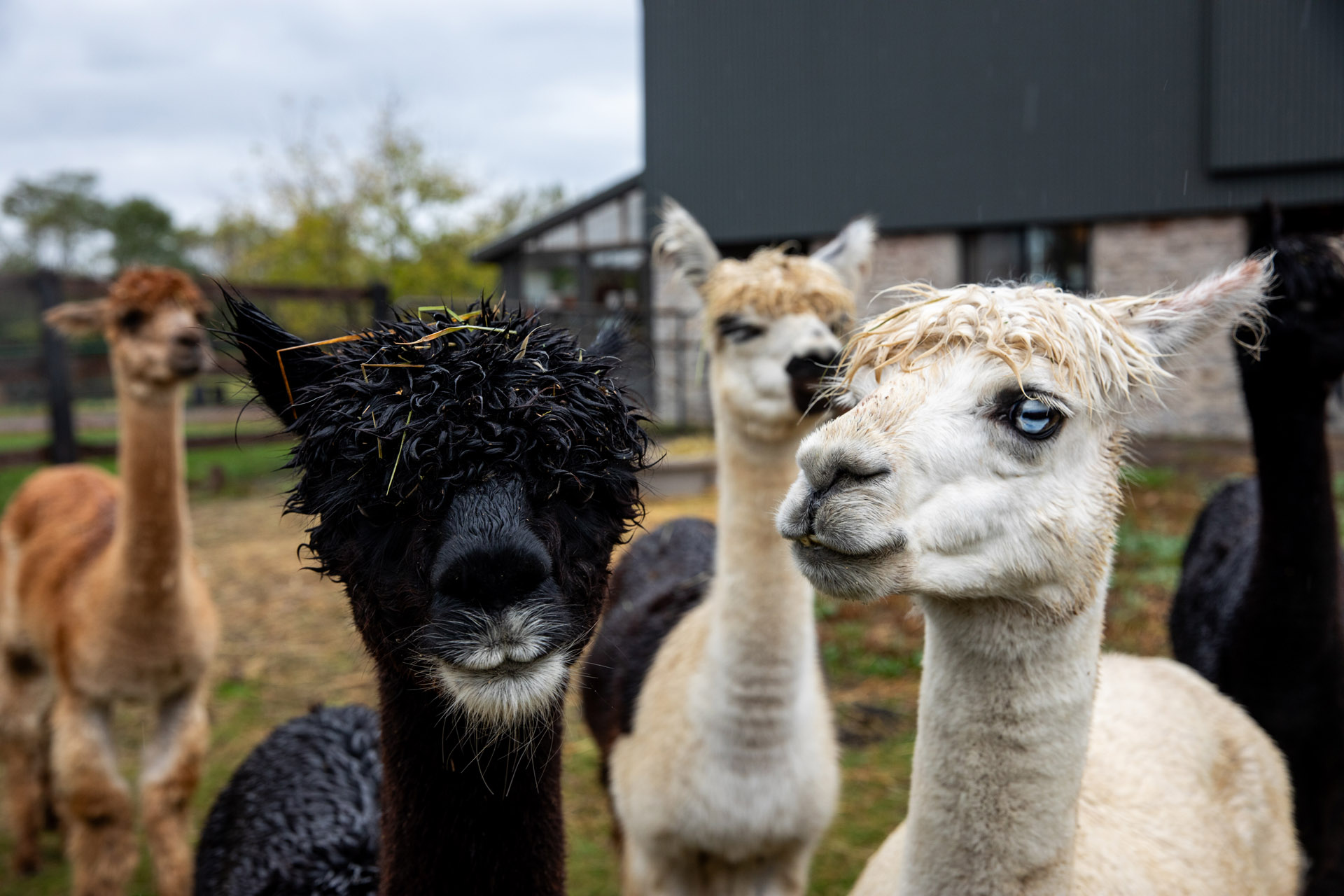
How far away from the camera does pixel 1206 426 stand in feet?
45.7

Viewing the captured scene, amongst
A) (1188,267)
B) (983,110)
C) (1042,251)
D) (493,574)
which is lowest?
(493,574)

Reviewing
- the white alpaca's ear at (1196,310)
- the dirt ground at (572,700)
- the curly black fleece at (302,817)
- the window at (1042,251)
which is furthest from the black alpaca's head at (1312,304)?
the window at (1042,251)

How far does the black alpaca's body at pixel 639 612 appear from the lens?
3.53 metres

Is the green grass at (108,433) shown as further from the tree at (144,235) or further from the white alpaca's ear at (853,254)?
the tree at (144,235)

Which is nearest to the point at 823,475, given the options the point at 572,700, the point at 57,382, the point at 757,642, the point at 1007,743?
the point at 1007,743

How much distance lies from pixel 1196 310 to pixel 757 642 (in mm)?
1630

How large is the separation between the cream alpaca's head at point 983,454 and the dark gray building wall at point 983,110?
1414cm

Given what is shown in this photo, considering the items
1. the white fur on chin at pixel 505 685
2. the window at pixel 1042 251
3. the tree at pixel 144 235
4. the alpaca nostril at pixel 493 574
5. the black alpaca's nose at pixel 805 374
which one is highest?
the tree at pixel 144 235

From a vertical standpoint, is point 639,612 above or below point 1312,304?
below

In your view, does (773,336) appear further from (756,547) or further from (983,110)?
(983,110)

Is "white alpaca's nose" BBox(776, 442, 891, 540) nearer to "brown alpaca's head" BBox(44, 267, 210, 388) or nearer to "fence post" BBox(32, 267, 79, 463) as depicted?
"brown alpaca's head" BBox(44, 267, 210, 388)

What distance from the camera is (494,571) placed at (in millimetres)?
1308

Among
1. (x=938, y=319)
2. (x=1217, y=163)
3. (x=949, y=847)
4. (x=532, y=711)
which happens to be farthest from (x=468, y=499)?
(x=1217, y=163)

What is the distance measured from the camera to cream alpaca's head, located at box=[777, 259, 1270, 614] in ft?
4.74
